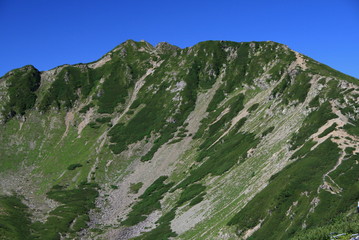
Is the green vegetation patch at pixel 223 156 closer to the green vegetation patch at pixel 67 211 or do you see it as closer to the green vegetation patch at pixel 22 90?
the green vegetation patch at pixel 67 211

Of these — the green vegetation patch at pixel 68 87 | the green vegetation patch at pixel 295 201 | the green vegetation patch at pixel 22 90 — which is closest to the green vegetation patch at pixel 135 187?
the green vegetation patch at pixel 295 201

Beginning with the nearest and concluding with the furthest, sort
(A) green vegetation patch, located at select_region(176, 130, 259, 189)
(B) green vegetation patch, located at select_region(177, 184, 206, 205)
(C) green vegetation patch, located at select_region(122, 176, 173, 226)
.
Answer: (B) green vegetation patch, located at select_region(177, 184, 206, 205) < (A) green vegetation patch, located at select_region(176, 130, 259, 189) < (C) green vegetation patch, located at select_region(122, 176, 173, 226)

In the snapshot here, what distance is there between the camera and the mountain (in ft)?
174

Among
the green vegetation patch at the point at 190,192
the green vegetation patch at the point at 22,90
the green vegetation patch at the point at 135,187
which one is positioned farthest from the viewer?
the green vegetation patch at the point at 22,90

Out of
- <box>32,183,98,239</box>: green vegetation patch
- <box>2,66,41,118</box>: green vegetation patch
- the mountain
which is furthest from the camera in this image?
<box>2,66,41,118</box>: green vegetation patch

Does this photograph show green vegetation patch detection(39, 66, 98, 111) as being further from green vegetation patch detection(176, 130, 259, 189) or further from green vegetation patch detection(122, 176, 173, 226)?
green vegetation patch detection(176, 130, 259, 189)

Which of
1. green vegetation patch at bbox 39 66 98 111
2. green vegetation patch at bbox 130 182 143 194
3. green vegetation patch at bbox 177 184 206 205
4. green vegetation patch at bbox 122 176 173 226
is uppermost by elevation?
green vegetation patch at bbox 39 66 98 111

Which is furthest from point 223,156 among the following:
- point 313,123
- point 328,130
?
point 328,130

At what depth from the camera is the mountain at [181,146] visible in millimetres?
53031

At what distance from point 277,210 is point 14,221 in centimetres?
6215

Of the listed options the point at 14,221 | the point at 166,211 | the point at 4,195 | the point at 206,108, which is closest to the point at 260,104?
the point at 206,108

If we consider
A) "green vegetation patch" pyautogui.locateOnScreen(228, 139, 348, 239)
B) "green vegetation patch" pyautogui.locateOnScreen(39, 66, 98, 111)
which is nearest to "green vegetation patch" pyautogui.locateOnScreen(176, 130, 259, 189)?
"green vegetation patch" pyautogui.locateOnScreen(228, 139, 348, 239)

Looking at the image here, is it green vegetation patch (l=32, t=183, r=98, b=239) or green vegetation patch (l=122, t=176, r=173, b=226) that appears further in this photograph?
green vegetation patch (l=122, t=176, r=173, b=226)

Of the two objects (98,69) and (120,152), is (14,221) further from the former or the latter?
(98,69)
